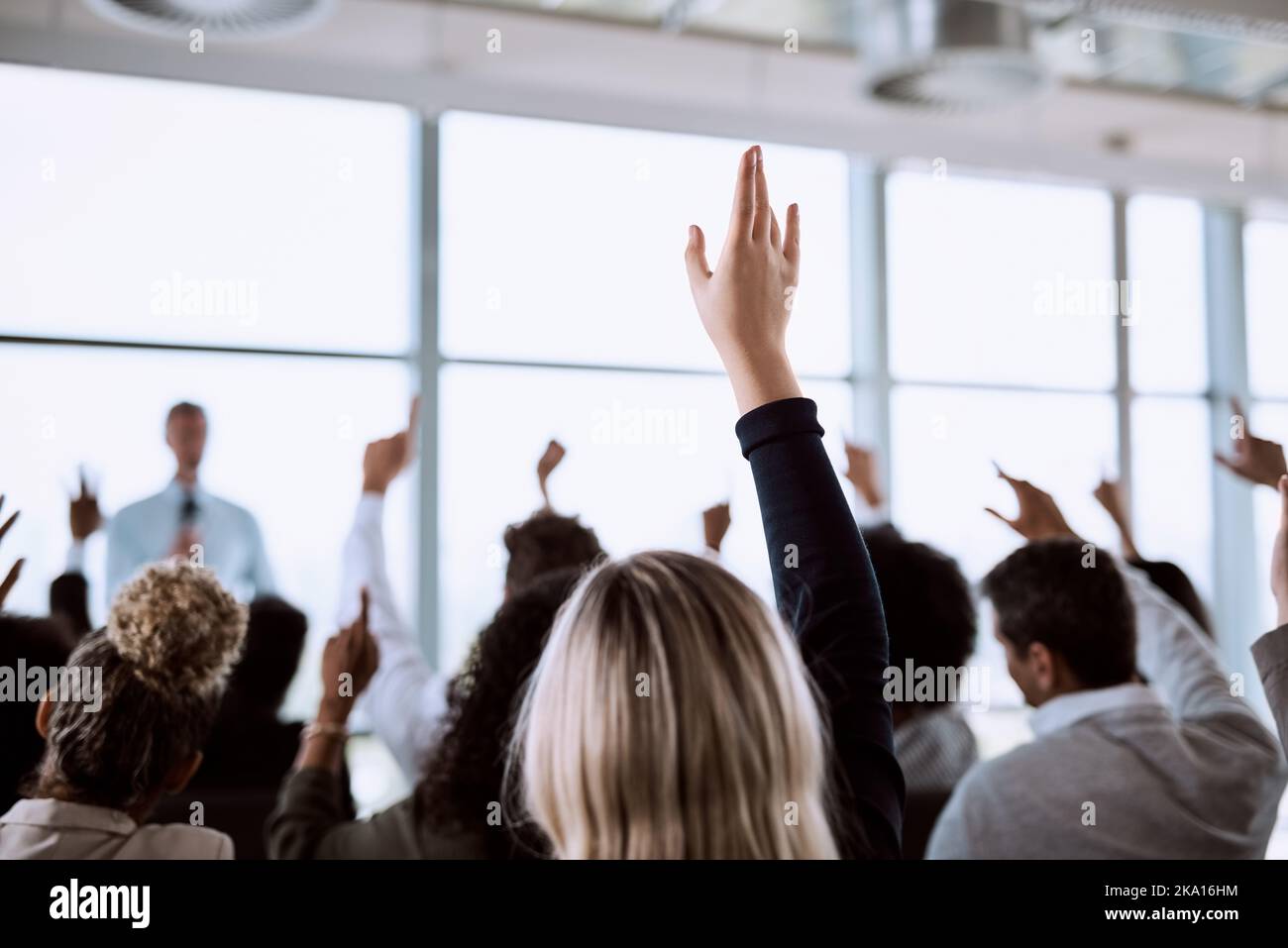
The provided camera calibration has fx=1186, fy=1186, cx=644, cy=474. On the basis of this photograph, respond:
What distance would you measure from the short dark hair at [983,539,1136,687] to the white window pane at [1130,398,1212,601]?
480cm

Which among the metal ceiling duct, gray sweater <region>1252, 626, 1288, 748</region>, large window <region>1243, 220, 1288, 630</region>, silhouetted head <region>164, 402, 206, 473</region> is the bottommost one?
gray sweater <region>1252, 626, 1288, 748</region>

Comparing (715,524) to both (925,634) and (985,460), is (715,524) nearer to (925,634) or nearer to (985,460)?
(925,634)

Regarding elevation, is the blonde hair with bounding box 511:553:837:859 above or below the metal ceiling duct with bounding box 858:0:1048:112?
below

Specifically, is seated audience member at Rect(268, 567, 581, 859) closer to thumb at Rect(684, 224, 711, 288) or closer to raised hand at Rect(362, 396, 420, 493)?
thumb at Rect(684, 224, 711, 288)

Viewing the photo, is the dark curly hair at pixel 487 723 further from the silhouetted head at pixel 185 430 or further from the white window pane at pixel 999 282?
the white window pane at pixel 999 282

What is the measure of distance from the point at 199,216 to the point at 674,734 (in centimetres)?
445

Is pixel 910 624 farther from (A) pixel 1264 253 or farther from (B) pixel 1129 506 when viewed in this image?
(A) pixel 1264 253

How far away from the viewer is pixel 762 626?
2.82 feet

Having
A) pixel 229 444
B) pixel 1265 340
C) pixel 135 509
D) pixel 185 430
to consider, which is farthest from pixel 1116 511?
pixel 1265 340

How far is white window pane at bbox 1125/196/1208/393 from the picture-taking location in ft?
21.0

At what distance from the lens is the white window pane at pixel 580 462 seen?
16.5ft

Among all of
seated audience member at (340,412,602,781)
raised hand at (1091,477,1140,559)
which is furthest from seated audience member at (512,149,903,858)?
raised hand at (1091,477,1140,559)
